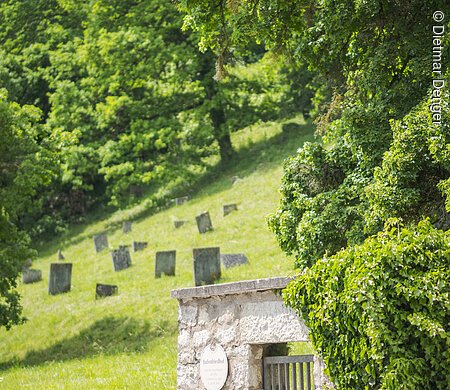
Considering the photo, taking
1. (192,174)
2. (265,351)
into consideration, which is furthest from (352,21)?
(192,174)

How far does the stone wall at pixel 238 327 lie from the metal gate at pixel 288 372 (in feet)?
0.37

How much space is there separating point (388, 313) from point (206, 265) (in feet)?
40.1

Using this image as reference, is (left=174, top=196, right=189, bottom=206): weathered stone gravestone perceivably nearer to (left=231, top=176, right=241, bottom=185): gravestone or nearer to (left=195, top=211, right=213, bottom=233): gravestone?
(left=231, top=176, right=241, bottom=185): gravestone

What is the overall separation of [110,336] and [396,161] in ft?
33.1

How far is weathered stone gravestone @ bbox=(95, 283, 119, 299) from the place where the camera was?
22.7 m

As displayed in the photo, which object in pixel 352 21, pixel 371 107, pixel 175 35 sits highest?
pixel 175 35

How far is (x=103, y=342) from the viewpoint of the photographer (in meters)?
19.1

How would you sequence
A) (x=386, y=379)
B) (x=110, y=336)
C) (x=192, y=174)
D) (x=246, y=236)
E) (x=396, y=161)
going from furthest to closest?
(x=192, y=174) < (x=246, y=236) < (x=110, y=336) < (x=396, y=161) < (x=386, y=379)

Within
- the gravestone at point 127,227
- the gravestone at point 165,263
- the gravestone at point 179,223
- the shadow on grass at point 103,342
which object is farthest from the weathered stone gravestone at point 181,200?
the shadow on grass at point 103,342

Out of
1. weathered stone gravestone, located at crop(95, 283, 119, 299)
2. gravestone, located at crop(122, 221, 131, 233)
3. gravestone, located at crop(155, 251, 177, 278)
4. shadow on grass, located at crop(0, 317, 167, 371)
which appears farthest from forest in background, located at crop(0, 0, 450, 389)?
gravestone, located at crop(122, 221, 131, 233)

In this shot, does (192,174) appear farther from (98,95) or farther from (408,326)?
(408,326)

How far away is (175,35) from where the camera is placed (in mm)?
38688

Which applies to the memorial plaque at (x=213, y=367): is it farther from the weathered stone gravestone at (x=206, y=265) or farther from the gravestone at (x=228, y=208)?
the gravestone at (x=228, y=208)

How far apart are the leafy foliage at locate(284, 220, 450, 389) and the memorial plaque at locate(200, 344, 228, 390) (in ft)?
5.76
